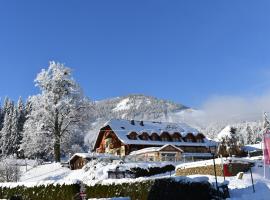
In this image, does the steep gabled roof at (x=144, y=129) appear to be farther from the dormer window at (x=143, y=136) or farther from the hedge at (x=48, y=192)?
the hedge at (x=48, y=192)

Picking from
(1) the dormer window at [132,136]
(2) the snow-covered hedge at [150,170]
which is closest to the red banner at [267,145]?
(2) the snow-covered hedge at [150,170]

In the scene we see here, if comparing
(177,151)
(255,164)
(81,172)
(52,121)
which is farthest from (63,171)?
(255,164)

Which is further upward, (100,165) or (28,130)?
(28,130)

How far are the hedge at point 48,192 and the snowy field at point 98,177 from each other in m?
0.48

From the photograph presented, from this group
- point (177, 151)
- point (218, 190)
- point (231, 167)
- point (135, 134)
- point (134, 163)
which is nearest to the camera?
point (218, 190)

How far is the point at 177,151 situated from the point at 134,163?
15.8m

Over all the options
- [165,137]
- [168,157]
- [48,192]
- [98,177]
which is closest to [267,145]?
[48,192]

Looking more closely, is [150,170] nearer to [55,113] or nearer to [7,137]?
[55,113]

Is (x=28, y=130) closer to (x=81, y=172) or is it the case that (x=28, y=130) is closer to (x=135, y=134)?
(x=81, y=172)

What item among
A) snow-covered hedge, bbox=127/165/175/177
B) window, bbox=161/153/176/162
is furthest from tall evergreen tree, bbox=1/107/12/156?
snow-covered hedge, bbox=127/165/175/177

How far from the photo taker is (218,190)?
25.8m

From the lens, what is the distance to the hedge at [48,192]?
2980 centimetres

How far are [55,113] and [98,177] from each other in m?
16.7

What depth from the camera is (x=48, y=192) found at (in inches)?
1228
